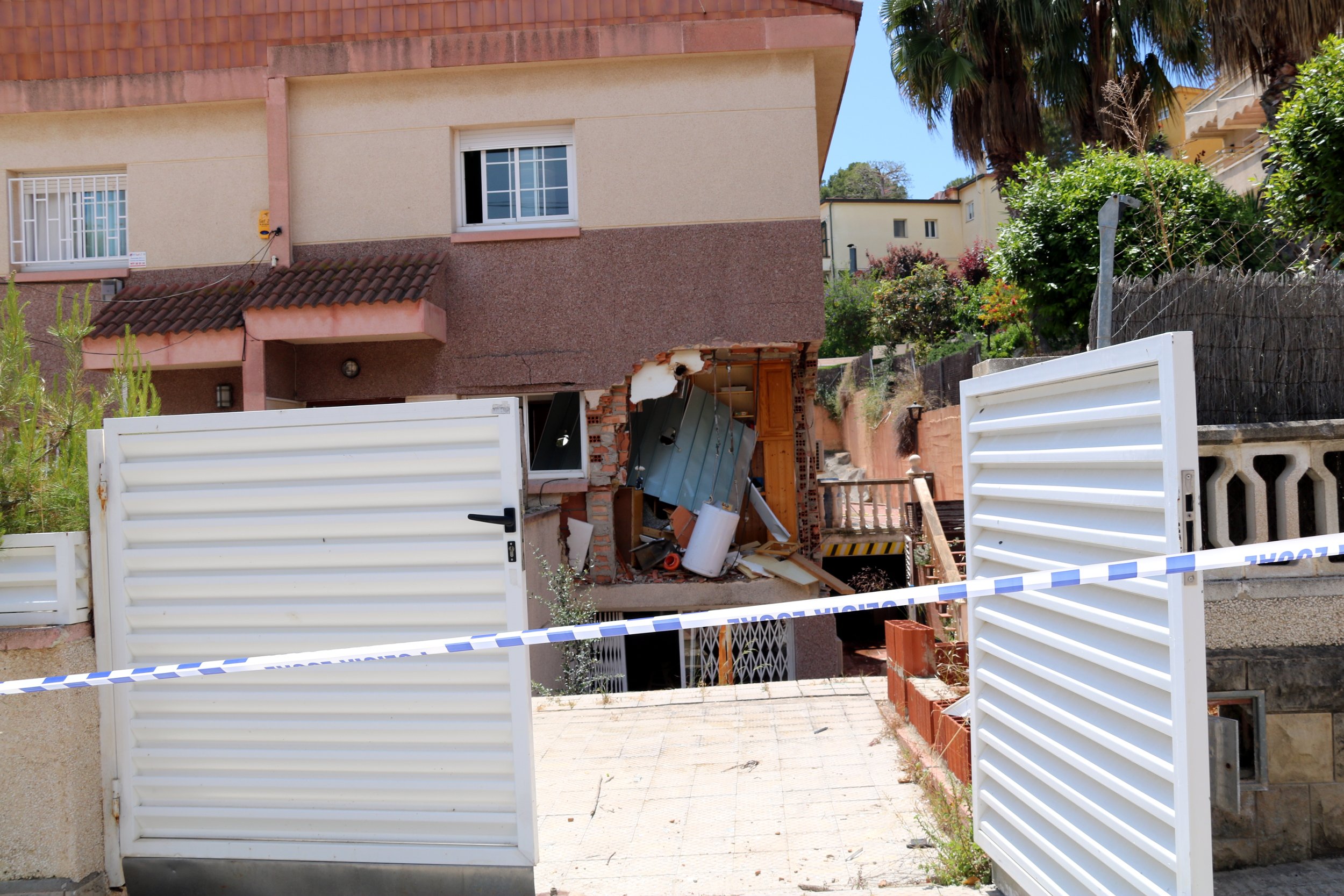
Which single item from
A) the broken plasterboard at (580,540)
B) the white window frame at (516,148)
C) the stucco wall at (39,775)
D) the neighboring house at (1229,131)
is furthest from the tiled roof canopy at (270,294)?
the neighboring house at (1229,131)

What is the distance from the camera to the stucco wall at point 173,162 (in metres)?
10.8

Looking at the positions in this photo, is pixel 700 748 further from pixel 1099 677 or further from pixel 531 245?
pixel 531 245

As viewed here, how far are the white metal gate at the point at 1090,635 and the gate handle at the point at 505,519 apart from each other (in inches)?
Result: 71.8

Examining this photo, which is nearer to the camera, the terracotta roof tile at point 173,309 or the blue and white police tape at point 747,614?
the blue and white police tape at point 747,614

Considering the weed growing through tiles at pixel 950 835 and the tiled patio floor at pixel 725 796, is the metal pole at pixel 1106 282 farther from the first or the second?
the tiled patio floor at pixel 725 796

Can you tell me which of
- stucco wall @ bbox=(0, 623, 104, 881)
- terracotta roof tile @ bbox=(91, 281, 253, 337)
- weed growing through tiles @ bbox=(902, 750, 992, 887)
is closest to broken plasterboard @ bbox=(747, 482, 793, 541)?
terracotta roof tile @ bbox=(91, 281, 253, 337)

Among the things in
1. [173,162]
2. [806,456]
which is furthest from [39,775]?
[806,456]

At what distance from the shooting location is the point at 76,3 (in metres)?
10.8

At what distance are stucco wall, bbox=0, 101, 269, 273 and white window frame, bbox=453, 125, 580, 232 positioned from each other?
7.06 ft

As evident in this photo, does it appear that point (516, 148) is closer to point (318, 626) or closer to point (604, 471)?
point (604, 471)

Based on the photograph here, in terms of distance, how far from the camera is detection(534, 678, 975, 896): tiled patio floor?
4105 mm

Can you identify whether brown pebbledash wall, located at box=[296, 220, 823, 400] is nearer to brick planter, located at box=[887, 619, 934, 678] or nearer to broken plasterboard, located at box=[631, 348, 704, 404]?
broken plasterboard, located at box=[631, 348, 704, 404]

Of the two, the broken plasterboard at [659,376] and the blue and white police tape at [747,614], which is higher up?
the broken plasterboard at [659,376]

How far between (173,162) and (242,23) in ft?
5.55
